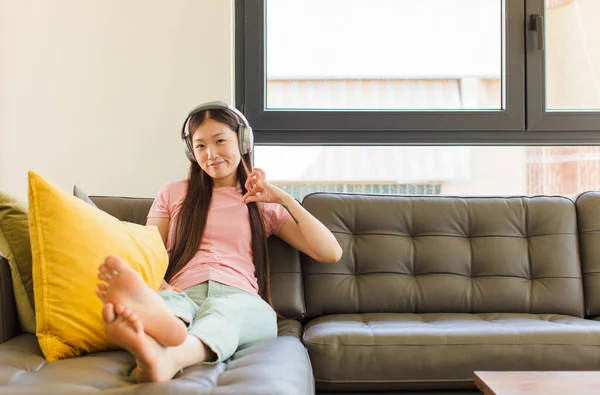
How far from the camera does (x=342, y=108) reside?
2812mm

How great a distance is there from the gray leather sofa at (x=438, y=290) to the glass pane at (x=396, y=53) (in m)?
0.70

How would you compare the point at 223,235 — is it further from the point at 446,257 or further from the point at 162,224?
the point at 446,257

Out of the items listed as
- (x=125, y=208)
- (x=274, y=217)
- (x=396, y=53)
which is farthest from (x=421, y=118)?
(x=125, y=208)

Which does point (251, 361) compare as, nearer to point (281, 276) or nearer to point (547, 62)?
point (281, 276)

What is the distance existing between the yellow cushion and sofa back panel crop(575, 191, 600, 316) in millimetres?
1645

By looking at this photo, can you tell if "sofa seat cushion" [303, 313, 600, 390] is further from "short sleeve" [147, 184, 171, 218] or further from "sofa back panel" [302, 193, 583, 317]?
"short sleeve" [147, 184, 171, 218]

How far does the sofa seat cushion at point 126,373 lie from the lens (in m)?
1.20

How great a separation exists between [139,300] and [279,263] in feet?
3.15

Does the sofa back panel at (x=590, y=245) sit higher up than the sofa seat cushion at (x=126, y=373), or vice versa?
the sofa back panel at (x=590, y=245)

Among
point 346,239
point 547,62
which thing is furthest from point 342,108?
point 547,62

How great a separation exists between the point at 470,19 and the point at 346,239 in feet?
4.31

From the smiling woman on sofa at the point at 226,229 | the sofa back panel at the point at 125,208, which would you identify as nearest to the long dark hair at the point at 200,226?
the smiling woman on sofa at the point at 226,229

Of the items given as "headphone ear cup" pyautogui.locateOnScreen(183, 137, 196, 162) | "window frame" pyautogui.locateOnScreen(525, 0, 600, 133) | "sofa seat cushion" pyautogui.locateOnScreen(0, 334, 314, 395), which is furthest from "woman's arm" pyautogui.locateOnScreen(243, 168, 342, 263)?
"window frame" pyautogui.locateOnScreen(525, 0, 600, 133)

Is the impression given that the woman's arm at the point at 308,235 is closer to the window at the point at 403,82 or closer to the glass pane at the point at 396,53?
the window at the point at 403,82
